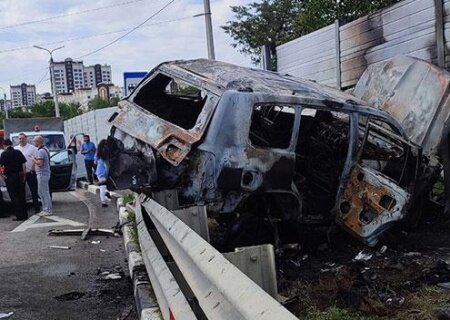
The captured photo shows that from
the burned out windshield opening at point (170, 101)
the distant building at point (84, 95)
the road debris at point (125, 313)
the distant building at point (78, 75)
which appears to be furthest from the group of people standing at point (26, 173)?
the distant building at point (84, 95)

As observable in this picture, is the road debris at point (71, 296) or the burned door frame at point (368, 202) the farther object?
the burned door frame at point (368, 202)

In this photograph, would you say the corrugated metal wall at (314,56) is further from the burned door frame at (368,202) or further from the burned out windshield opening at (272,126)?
the burned door frame at (368,202)

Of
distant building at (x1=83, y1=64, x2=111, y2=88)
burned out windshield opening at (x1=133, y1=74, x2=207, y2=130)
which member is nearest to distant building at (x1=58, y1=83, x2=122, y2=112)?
distant building at (x1=83, y1=64, x2=111, y2=88)

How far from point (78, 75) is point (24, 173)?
68876mm

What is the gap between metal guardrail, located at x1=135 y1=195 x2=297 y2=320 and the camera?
193 cm

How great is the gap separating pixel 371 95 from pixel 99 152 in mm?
4534

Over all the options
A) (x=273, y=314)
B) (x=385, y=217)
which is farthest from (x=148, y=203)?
(x=273, y=314)

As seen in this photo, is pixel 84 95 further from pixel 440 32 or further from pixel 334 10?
pixel 440 32

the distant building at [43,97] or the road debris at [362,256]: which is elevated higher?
the distant building at [43,97]

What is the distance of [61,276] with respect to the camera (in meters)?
5.99

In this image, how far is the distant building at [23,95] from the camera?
101625 mm

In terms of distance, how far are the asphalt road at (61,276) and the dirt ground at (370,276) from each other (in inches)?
58.9

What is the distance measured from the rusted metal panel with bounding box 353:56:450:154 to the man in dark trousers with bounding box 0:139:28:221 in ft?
21.7

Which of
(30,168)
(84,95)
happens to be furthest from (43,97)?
(30,168)
